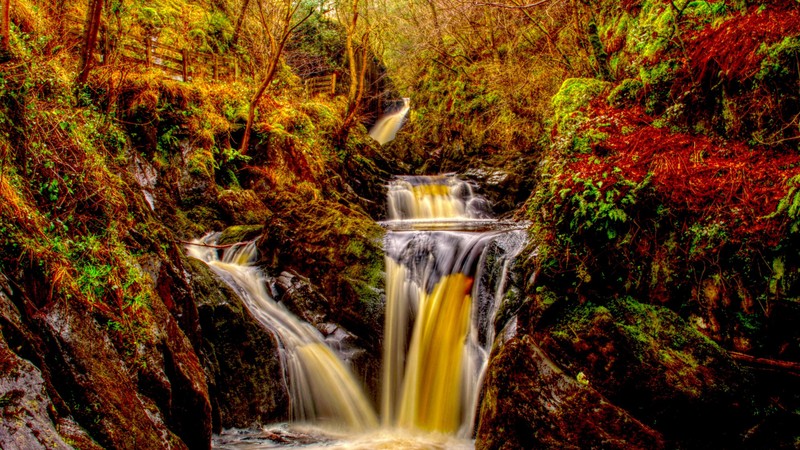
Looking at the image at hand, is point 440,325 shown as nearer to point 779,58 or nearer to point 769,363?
point 769,363

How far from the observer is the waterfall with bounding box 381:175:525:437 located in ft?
19.4

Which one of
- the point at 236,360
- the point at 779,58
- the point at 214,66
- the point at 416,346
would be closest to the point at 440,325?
the point at 416,346

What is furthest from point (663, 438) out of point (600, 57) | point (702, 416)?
point (600, 57)

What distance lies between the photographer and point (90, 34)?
21.9ft

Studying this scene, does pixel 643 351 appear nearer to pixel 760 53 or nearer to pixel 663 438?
pixel 663 438

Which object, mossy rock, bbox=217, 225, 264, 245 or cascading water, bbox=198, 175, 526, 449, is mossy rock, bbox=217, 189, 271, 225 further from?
cascading water, bbox=198, 175, 526, 449

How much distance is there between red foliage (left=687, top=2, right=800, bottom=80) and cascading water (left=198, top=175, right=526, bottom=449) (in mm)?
3135

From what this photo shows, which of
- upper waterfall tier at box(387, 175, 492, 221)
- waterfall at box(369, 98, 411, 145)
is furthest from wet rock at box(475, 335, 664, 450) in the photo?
waterfall at box(369, 98, 411, 145)

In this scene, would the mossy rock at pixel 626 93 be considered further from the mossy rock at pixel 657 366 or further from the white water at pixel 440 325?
the mossy rock at pixel 657 366

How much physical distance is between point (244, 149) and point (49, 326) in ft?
28.8

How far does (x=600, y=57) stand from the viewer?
311 inches

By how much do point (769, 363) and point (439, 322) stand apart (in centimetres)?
389

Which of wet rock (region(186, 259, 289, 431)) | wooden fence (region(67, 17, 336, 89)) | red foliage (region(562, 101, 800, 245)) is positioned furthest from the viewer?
wooden fence (region(67, 17, 336, 89))

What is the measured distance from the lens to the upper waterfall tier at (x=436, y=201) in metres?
13.0
